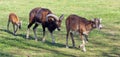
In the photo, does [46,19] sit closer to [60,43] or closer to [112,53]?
[60,43]

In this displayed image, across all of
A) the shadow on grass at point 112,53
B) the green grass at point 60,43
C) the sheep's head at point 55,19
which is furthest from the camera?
the sheep's head at point 55,19

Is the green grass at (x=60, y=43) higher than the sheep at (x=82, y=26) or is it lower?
lower

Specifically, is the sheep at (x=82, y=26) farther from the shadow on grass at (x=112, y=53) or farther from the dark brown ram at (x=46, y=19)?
the shadow on grass at (x=112, y=53)

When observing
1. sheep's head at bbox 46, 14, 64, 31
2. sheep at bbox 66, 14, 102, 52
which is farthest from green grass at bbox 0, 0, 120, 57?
sheep's head at bbox 46, 14, 64, 31

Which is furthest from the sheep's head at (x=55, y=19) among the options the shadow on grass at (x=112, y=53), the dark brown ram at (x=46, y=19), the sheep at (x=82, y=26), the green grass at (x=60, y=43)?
the shadow on grass at (x=112, y=53)

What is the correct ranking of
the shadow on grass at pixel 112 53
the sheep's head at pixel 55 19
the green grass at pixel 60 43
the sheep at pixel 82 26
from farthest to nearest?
the sheep's head at pixel 55 19, the sheep at pixel 82 26, the shadow on grass at pixel 112 53, the green grass at pixel 60 43

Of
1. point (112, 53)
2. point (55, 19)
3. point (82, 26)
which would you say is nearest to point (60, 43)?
point (55, 19)

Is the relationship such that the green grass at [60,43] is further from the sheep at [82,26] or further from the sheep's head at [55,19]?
the sheep's head at [55,19]

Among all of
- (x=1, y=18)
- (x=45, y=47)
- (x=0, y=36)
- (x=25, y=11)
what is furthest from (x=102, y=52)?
(x=25, y=11)

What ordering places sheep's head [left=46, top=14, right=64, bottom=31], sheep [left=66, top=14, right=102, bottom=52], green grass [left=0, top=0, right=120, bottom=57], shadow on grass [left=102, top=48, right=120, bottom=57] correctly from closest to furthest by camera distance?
1. green grass [left=0, top=0, right=120, bottom=57]
2. shadow on grass [left=102, top=48, right=120, bottom=57]
3. sheep [left=66, top=14, right=102, bottom=52]
4. sheep's head [left=46, top=14, right=64, bottom=31]

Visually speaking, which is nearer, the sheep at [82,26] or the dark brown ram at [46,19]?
the sheep at [82,26]

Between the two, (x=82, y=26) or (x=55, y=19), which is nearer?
(x=82, y=26)

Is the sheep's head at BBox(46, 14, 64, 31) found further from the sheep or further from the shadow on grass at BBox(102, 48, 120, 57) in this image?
the shadow on grass at BBox(102, 48, 120, 57)

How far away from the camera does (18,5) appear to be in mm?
33250
